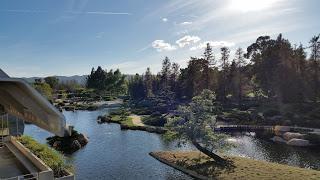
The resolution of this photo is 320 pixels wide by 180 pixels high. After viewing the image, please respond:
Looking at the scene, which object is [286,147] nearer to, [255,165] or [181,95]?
[255,165]

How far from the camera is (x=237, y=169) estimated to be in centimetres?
3058

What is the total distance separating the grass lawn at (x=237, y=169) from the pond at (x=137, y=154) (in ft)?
4.84

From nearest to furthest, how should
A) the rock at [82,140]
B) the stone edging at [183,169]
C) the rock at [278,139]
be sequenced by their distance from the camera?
1. the stone edging at [183,169]
2. the rock at [82,140]
3. the rock at [278,139]

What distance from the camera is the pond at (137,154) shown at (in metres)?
32.7

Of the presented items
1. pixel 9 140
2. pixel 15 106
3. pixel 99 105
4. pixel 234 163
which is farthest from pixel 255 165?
pixel 99 105

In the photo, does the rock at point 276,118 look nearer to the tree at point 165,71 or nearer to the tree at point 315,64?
the tree at point 315,64

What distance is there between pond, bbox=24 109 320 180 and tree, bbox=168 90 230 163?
11.8 ft

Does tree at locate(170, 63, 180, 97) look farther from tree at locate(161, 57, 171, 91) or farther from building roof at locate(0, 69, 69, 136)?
building roof at locate(0, 69, 69, 136)

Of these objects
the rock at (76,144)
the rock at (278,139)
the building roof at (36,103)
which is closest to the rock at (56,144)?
the rock at (76,144)

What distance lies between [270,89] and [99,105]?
5066 centimetres

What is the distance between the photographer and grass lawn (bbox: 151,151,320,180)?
92.3 feet

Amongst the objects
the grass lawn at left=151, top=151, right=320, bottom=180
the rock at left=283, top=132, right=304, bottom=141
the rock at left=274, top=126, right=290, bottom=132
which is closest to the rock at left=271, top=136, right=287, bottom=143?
the rock at left=283, top=132, right=304, bottom=141

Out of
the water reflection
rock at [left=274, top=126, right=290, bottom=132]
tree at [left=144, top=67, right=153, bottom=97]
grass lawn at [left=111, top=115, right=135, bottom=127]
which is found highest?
tree at [left=144, top=67, right=153, bottom=97]

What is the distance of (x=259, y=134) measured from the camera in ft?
175
